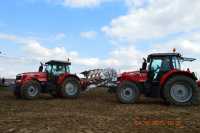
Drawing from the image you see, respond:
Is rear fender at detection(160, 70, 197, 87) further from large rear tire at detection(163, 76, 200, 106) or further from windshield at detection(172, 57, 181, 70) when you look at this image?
windshield at detection(172, 57, 181, 70)

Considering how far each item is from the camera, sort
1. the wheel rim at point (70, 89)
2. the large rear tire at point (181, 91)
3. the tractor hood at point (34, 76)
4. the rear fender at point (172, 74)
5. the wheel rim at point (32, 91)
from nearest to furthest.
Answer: the large rear tire at point (181, 91) < the rear fender at point (172, 74) < the wheel rim at point (32, 91) < the tractor hood at point (34, 76) < the wheel rim at point (70, 89)

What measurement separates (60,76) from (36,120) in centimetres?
1213

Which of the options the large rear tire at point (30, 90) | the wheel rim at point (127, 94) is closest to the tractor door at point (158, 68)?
the wheel rim at point (127, 94)

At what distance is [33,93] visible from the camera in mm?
22719

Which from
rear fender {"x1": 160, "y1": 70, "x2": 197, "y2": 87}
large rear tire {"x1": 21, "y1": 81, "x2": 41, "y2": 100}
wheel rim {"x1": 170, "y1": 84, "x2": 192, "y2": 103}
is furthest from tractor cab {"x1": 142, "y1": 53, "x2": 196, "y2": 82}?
large rear tire {"x1": 21, "y1": 81, "x2": 41, "y2": 100}

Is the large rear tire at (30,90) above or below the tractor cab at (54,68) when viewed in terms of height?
below

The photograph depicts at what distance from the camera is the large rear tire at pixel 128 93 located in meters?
18.8

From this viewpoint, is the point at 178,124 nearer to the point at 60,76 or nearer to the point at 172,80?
the point at 172,80

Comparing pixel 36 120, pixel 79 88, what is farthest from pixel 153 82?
pixel 36 120

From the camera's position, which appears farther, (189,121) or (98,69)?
(98,69)

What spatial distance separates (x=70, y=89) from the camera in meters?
23.9

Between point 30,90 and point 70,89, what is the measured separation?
8.00ft

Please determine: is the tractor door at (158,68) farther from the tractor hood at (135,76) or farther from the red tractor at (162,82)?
the tractor hood at (135,76)

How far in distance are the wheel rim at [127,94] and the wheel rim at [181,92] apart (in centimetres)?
186
